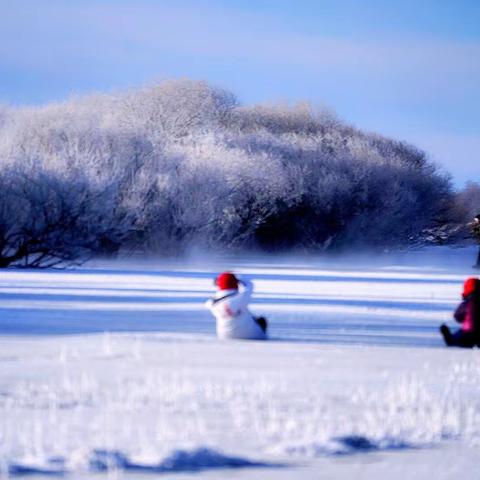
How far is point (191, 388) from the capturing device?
789cm

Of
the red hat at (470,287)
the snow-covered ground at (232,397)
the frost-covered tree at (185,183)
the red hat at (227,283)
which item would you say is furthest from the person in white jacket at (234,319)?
the frost-covered tree at (185,183)

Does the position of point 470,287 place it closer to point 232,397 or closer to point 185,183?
point 232,397

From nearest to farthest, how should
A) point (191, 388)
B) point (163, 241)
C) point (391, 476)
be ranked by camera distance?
1. point (391, 476)
2. point (191, 388)
3. point (163, 241)

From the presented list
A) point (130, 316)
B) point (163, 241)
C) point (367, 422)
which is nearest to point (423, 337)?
point (130, 316)

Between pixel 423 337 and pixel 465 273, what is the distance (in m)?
19.4

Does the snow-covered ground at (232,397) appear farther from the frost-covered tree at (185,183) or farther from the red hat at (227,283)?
the frost-covered tree at (185,183)

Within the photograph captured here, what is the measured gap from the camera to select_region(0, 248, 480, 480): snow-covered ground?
563 cm

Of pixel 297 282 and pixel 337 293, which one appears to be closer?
pixel 337 293

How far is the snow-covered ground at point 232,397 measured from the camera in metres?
5.63

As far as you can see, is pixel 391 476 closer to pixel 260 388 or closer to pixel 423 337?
pixel 260 388

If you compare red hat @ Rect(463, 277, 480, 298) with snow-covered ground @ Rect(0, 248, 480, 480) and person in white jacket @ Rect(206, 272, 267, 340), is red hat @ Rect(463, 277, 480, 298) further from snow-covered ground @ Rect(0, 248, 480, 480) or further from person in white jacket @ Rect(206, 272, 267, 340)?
person in white jacket @ Rect(206, 272, 267, 340)

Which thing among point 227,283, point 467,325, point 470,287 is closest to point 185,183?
point 227,283

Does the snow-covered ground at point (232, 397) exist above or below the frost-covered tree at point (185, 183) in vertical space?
below

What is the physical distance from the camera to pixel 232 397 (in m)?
7.50
